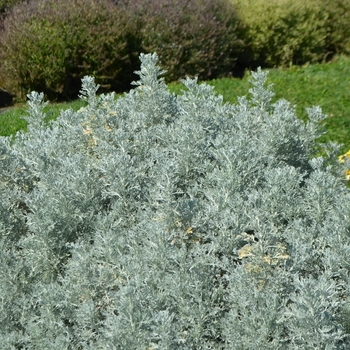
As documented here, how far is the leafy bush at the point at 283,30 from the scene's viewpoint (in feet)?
37.1

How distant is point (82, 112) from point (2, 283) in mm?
1243

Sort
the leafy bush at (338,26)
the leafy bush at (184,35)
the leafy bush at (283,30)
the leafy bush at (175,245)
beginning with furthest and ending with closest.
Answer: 1. the leafy bush at (338,26)
2. the leafy bush at (283,30)
3. the leafy bush at (184,35)
4. the leafy bush at (175,245)

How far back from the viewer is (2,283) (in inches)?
94.0

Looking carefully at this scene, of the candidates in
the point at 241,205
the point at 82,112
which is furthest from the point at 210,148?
the point at 82,112

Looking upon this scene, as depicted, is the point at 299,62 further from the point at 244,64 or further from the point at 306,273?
the point at 306,273

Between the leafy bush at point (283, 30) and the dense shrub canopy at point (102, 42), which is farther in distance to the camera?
the leafy bush at point (283, 30)

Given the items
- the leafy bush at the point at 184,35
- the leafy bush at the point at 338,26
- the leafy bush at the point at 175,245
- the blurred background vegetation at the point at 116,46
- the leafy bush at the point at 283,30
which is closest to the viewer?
the leafy bush at the point at 175,245

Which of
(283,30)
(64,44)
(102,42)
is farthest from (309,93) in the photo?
(283,30)

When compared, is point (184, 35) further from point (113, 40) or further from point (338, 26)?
point (338, 26)

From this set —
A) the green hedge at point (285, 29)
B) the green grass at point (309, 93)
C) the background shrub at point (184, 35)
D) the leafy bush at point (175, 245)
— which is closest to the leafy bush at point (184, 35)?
the background shrub at point (184, 35)

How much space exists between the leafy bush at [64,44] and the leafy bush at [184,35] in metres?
0.32

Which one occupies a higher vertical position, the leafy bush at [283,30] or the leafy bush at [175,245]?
the leafy bush at [283,30]

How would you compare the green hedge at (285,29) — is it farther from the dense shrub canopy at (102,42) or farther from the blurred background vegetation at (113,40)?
the dense shrub canopy at (102,42)

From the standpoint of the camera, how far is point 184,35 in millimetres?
10039
